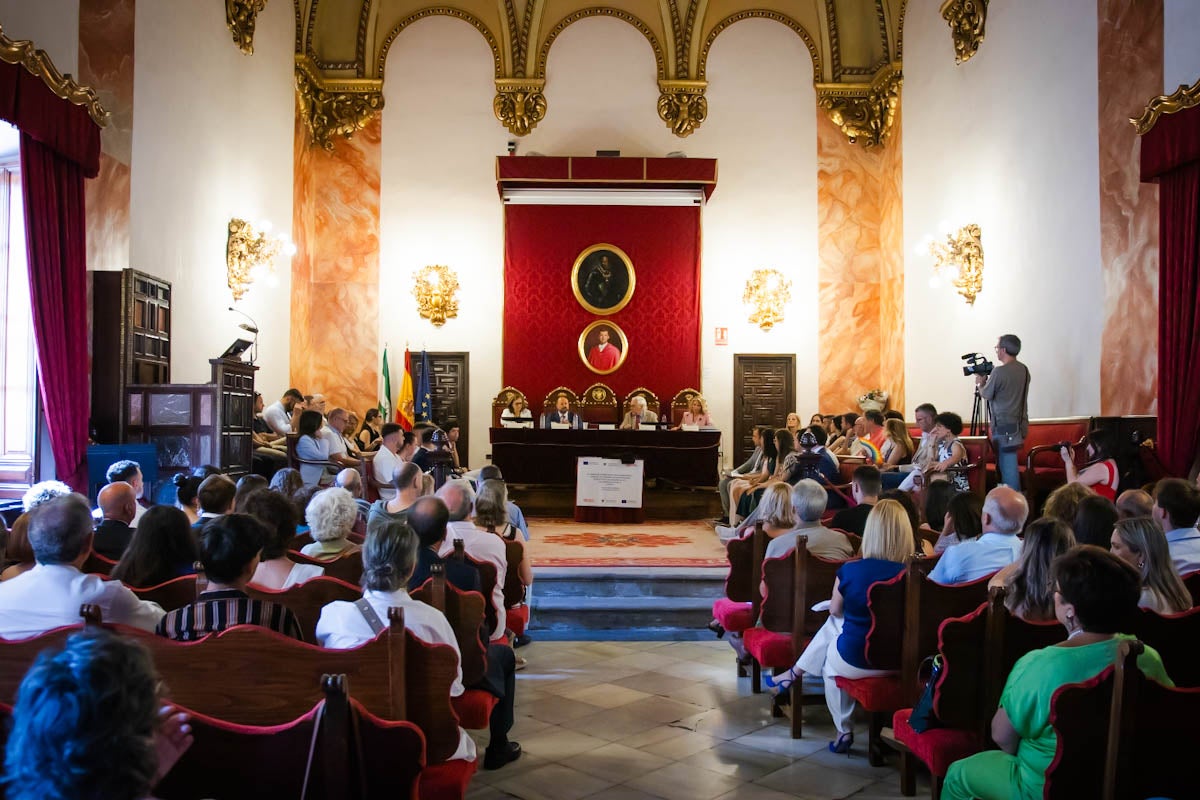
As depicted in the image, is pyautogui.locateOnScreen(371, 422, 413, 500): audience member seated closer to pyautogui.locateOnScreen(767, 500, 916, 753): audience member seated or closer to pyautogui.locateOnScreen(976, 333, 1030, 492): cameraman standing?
pyautogui.locateOnScreen(976, 333, 1030, 492): cameraman standing

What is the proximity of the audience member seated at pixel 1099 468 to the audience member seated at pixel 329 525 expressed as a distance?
4811mm

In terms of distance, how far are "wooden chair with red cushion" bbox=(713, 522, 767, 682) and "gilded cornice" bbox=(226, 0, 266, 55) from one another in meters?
9.07

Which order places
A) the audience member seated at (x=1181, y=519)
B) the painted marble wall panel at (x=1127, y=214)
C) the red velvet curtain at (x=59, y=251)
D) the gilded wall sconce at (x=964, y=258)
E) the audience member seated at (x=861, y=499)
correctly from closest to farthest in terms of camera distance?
the audience member seated at (x=1181, y=519) < the audience member seated at (x=861, y=499) < the red velvet curtain at (x=59, y=251) < the painted marble wall panel at (x=1127, y=214) < the gilded wall sconce at (x=964, y=258)

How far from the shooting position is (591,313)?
1409cm

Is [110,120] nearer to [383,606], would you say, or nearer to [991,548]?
[383,606]

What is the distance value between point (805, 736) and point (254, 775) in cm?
304

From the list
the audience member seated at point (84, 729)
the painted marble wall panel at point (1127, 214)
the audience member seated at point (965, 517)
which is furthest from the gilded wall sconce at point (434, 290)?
the audience member seated at point (84, 729)

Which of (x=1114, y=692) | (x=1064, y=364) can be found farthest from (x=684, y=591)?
(x=1114, y=692)

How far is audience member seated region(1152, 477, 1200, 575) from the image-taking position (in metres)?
3.96

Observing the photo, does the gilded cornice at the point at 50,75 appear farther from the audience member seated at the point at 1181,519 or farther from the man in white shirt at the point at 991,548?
the audience member seated at the point at 1181,519

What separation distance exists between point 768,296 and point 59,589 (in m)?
12.2

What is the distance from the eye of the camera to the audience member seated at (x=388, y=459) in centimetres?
869

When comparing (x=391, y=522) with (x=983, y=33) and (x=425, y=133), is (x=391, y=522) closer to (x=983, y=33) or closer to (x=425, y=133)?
(x=983, y=33)

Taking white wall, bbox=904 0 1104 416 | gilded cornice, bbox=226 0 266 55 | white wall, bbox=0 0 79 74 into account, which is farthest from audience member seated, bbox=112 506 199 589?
gilded cornice, bbox=226 0 266 55
